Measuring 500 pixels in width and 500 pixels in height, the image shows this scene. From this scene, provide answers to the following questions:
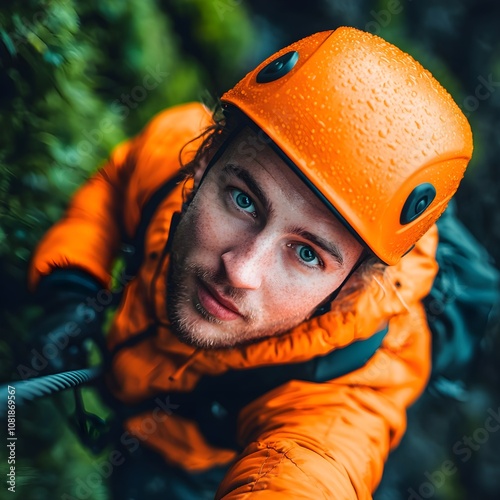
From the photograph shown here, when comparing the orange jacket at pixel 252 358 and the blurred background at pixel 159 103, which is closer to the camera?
the orange jacket at pixel 252 358

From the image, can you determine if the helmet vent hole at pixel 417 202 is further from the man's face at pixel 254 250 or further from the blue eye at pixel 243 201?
the blue eye at pixel 243 201

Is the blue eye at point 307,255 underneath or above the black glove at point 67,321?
above

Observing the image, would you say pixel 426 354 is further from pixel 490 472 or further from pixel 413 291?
pixel 490 472

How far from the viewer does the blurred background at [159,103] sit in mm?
1022

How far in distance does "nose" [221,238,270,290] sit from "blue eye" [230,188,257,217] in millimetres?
46

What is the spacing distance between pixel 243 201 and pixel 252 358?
259mm

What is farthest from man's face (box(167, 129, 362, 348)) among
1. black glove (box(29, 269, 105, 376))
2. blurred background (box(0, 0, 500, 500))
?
blurred background (box(0, 0, 500, 500))

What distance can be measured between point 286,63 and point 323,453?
531 millimetres

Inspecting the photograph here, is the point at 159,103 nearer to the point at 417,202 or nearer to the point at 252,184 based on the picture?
the point at 252,184

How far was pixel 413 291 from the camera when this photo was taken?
106 cm

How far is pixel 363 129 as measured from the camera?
75 centimetres

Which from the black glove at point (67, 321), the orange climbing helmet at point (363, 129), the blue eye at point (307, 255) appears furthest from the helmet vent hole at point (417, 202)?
the black glove at point (67, 321)

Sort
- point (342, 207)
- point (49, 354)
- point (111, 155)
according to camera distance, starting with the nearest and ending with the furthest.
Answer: point (342, 207)
point (49, 354)
point (111, 155)

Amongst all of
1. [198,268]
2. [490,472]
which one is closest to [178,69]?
[198,268]
